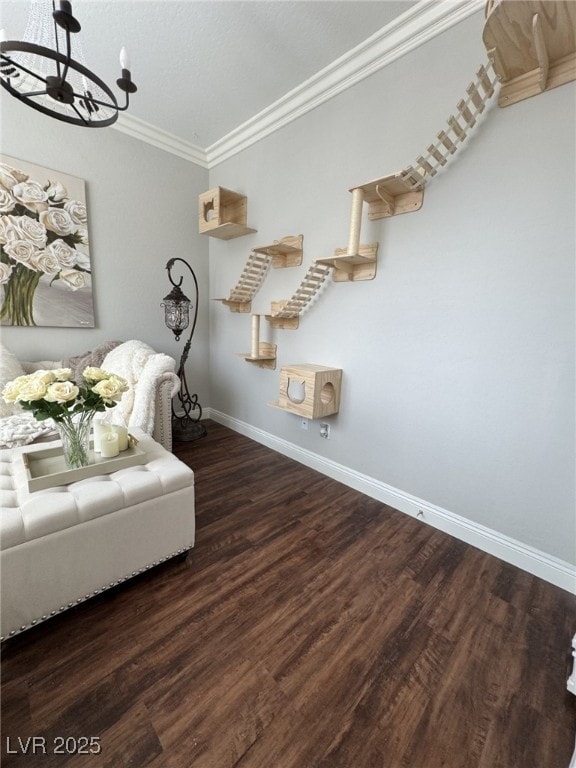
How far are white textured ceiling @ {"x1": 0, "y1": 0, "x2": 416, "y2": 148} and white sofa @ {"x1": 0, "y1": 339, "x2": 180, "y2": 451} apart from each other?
186 cm

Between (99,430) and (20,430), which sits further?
(20,430)

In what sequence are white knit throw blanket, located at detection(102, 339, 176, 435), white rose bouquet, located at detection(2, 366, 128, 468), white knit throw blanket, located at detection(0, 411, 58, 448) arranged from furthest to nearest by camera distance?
1. white knit throw blanket, located at detection(102, 339, 176, 435)
2. white knit throw blanket, located at detection(0, 411, 58, 448)
3. white rose bouquet, located at detection(2, 366, 128, 468)

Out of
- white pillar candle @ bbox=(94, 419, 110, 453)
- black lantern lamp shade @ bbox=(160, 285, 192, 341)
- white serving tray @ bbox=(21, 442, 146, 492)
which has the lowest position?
white serving tray @ bbox=(21, 442, 146, 492)

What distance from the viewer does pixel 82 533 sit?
1200mm

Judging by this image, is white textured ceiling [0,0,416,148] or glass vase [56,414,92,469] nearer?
glass vase [56,414,92,469]

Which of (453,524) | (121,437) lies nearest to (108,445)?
(121,437)

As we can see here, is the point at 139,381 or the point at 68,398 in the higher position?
the point at 68,398

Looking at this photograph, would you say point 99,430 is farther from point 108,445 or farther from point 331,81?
point 331,81

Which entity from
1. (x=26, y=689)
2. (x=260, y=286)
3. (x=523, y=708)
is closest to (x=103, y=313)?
(x=260, y=286)

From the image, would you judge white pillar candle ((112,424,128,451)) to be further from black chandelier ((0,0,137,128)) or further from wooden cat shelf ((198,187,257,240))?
wooden cat shelf ((198,187,257,240))

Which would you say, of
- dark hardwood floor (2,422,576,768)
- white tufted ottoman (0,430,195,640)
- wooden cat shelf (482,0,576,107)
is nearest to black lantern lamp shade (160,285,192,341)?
white tufted ottoman (0,430,195,640)

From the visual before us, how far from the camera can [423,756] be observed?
90cm

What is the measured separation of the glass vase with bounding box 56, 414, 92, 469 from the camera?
1.35 metres

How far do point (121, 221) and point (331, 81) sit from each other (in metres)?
1.96
